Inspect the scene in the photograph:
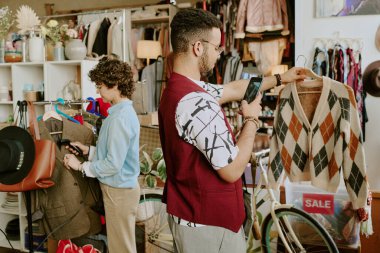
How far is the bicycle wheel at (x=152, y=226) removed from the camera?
10.0 ft

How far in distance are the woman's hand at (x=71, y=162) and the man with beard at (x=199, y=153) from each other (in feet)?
3.51

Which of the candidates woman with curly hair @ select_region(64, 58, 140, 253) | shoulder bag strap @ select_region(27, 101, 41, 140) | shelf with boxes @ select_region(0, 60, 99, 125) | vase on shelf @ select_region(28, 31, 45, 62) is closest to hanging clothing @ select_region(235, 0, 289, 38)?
shelf with boxes @ select_region(0, 60, 99, 125)

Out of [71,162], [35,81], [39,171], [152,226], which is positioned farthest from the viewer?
[35,81]

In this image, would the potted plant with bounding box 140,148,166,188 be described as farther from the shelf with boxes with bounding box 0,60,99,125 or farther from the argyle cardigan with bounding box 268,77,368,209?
the argyle cardigan with bounding box 268,77,368,209

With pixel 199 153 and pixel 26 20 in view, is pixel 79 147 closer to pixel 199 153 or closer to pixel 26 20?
pixel 199 153

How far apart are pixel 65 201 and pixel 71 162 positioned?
0.28 metres

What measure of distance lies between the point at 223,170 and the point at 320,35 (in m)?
3.54

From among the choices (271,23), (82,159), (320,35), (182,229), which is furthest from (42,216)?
(271,23)

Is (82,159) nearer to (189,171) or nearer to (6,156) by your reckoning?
(6,156)

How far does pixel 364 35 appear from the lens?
4273 millimetres

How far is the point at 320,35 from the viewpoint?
4434 mm

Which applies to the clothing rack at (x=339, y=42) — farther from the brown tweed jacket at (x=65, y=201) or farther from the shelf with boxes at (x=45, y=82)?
the brown tweed jacket at (x=65, y=201)

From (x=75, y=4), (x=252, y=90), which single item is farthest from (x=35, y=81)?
(x=75, y=4)

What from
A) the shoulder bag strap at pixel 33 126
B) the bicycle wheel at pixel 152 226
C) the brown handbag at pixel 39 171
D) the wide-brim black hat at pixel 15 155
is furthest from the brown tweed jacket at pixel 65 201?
the bicycle wheel at pixel 152 226
